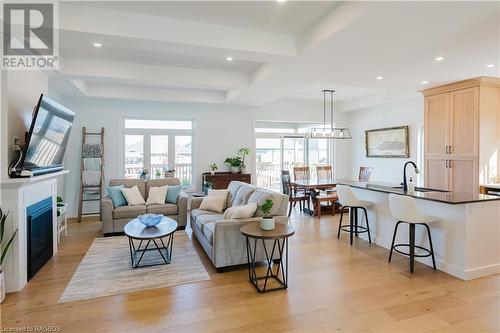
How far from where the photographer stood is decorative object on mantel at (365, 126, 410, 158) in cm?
711

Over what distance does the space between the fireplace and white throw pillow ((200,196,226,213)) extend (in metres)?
2.20

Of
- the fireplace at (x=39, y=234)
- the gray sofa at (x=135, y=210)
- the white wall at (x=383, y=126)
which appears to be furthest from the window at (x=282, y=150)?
the fireplace at (x=39, y=234)

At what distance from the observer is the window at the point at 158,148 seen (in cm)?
697

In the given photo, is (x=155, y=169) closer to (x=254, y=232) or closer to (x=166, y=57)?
(x=166, y=57)

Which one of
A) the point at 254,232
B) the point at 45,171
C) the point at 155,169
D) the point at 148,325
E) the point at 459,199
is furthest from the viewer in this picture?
the point at 155,169

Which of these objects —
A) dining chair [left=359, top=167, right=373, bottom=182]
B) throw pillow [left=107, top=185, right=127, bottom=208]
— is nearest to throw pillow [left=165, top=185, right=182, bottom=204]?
throw pillow [left=107, top=185, right=127, bottom=208]

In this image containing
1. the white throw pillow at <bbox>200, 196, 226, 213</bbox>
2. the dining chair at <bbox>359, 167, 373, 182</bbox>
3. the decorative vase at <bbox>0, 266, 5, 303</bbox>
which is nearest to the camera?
the decorative vase at <bbox>0, 266, 5, 303</bbox>

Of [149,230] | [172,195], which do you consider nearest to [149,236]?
[149,230]

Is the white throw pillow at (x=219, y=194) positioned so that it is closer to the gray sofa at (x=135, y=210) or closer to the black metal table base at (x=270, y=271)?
the gray sofa at (x=135, y=210)

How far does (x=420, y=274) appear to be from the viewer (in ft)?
11.1

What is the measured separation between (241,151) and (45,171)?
4.69m

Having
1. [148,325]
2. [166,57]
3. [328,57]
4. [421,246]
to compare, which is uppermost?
[166,57]

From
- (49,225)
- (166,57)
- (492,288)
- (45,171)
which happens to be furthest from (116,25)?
(492,288)

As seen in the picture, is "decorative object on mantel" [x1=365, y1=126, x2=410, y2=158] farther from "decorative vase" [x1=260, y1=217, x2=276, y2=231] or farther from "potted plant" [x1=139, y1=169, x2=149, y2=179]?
"potted plant" [x1=139, y1=169, x2=149, y2=179]
